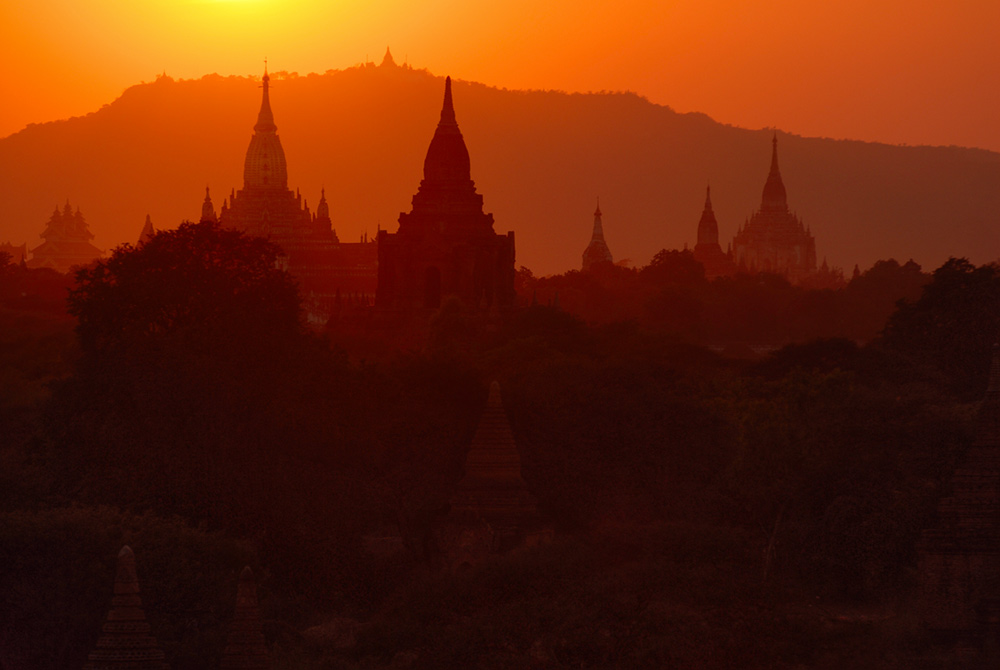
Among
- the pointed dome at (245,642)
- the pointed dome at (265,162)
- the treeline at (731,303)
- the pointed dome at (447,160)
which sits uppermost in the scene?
the pointed dome at (265,162)

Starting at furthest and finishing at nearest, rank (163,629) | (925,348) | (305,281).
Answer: (305,281), (925,348), (163,629)

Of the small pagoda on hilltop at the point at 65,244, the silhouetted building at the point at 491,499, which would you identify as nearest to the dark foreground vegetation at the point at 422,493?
the silhouetted building at the point at 491,499

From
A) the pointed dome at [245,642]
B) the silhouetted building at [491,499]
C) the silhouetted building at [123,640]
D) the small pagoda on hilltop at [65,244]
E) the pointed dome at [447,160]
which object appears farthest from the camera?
the small pagoda on hilltop at [65,244]

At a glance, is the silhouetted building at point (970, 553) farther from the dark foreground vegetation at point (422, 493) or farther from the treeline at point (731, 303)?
the treeline at point (731, 303)

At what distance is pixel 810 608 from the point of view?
80.7 ft

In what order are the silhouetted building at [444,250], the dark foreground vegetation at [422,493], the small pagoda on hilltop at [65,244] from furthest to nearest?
1. the small pagoda on hilltop at [65,244]
2. the silhouetted building at [444,250]
3. the dark foreground vegetation at [422,493]

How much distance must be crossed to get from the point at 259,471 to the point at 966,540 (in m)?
11.2

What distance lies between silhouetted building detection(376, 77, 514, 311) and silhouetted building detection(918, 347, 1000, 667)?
4793cm

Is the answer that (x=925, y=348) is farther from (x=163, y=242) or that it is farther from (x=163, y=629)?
(x=163, y=629)

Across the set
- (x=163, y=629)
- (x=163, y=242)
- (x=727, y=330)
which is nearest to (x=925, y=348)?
(x=163, y=242)

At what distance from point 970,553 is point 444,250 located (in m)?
50.9

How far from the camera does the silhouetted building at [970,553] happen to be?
928 inches

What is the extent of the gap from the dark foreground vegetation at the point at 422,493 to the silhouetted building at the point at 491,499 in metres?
Answer: 0.60

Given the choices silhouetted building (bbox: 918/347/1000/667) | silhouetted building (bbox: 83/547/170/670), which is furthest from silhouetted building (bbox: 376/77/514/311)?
silhouetted building (bbox: 83/547/170/670)
